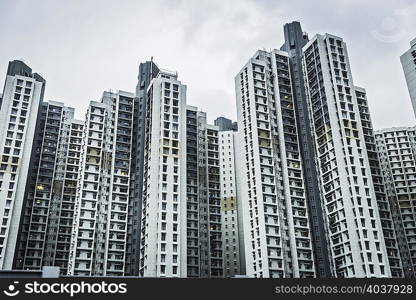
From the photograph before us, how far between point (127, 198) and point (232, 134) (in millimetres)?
58176

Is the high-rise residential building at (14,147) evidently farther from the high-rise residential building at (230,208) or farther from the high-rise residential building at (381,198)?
the high-rise residential building at (381,198)

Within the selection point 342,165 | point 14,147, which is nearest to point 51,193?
point 14,147

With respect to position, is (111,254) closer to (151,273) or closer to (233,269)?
(151,273)

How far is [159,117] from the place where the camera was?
113188 millimetres

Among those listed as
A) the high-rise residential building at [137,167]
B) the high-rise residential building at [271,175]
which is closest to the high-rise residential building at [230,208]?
the high-rise residential building at [271,175]

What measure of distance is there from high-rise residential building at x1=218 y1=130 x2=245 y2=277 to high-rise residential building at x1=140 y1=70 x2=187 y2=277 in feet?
114

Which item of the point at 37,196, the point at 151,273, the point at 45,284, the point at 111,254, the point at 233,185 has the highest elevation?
the point at 233,185

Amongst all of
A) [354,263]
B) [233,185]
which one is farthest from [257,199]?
[233,185]

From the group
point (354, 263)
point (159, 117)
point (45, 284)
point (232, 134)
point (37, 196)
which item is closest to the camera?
point (45, 284)

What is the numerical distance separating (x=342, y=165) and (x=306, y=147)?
1570 centimetres

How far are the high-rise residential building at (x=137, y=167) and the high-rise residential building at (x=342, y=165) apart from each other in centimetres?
4725

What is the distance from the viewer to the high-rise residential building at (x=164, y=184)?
95.8 meters

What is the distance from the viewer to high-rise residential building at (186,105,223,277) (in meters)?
110

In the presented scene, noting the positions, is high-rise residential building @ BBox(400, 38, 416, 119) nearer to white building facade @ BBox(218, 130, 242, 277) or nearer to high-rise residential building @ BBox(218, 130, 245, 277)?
high-rise residential building @ BBox(218, 130, 245, 277)
